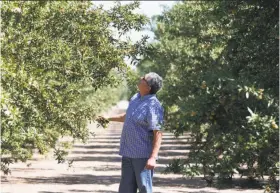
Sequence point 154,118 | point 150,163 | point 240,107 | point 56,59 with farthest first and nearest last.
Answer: point 56,59, point 240,107, point 154,118, point 150,163

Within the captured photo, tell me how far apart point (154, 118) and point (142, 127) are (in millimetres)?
171

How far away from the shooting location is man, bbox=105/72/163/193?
667 cm

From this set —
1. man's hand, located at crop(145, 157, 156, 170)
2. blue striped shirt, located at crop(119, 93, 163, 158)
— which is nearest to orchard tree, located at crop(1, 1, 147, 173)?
blue striped shirt, located at crop(119, 93, 163, 158)

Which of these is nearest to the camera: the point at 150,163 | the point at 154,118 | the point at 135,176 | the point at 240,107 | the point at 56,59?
the point at 150,163

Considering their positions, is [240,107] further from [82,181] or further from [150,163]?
[82,181]

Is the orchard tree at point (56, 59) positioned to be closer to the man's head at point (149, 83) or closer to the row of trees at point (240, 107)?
the row of trees at point (240, 107)

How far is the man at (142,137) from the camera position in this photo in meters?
6.67

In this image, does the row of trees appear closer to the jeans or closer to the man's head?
the jeans

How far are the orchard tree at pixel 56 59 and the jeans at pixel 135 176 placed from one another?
270 cm

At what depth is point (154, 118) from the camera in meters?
6.68

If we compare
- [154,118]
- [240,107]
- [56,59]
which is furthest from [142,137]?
[56,59]

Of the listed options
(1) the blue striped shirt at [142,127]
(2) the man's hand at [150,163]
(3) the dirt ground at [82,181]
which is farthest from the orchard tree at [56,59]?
(2) the man's hand at [150,163]

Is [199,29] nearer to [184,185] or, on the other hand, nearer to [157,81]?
[184,185]

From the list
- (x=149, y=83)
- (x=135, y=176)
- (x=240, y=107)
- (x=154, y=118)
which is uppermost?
(x=149, y=83)
